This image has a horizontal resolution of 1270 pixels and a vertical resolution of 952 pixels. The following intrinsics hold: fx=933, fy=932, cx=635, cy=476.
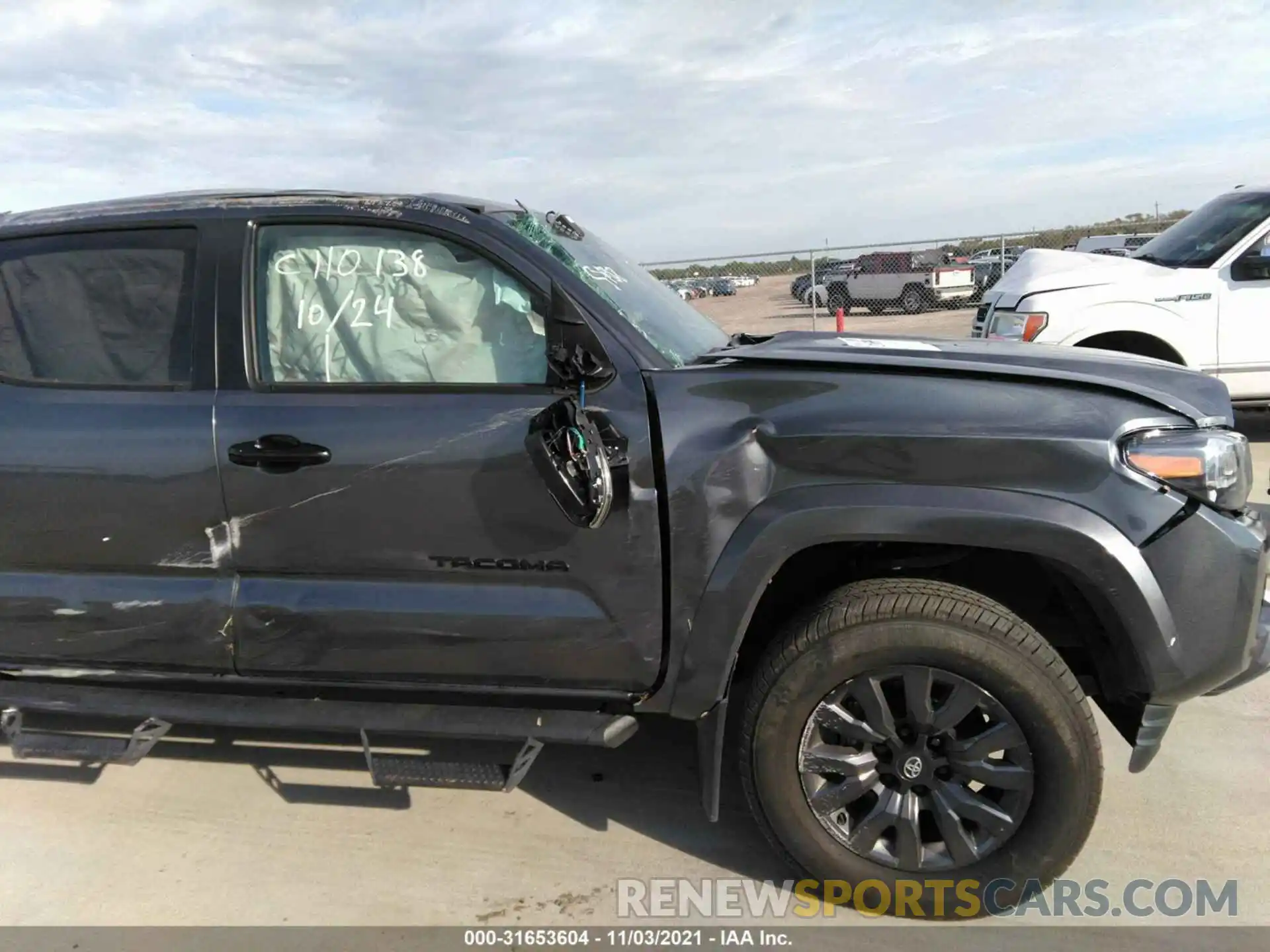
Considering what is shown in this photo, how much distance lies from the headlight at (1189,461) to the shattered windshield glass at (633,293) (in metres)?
1.23

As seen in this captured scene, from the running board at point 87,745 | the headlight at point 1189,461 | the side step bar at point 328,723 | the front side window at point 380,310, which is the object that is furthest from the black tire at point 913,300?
the running board at point 87,745

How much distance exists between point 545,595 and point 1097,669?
1585 millimetres

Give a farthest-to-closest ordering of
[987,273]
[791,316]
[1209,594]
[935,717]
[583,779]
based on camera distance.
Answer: [791,316]
[987,273]
[583,779]
[935,717]
[1209,594]

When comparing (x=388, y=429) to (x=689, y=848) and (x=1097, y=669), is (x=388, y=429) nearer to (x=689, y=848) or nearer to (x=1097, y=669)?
(x=689, y=848)

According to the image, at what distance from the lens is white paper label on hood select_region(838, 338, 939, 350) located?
115 inches

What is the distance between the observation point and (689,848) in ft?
9.69

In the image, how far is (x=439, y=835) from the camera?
10.0ft

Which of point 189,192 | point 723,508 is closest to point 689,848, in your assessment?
point 723,508

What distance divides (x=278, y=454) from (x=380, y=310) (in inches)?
20.8

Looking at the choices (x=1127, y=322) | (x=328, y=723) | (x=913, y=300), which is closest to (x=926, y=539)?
(x=328, y=723)

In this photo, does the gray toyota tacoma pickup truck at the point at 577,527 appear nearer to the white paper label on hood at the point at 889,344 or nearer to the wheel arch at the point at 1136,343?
the white paper label on hood at the point at 889,344

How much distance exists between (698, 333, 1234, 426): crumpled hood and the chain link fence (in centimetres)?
1423

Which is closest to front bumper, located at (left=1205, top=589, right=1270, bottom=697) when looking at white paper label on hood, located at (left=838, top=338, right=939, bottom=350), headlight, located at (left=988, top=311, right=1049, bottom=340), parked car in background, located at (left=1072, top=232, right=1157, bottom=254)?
white paper label on hood, located at (left=838, top=338, right=939, bottom=350)

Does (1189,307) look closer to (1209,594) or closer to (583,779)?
(1209,594)
